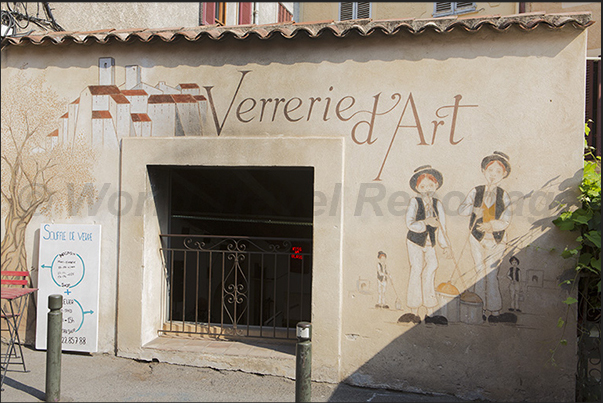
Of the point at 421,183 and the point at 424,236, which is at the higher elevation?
the point at 421,183

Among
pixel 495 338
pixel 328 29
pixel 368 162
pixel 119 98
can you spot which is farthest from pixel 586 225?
pixel 119 98

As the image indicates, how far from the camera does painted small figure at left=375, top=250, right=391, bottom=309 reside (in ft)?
16.7

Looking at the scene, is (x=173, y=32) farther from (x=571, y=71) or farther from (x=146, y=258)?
(x=571, y=71)

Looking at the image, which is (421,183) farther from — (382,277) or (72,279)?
(72,279)

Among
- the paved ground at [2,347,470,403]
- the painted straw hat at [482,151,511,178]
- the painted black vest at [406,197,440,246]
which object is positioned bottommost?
the paved ground at [2,347,470,403]

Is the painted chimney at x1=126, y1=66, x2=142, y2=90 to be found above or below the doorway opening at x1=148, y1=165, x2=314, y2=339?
above

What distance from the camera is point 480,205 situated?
4.93 metres

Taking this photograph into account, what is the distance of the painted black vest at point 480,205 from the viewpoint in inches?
193

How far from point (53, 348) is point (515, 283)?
4209 mm

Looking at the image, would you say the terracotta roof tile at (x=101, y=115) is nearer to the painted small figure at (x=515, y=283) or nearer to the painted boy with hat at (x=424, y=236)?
the painted boy with hat at (x=424, y=236)

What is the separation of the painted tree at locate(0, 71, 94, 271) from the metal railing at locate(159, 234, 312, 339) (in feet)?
4.30

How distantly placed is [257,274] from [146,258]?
3.13 m

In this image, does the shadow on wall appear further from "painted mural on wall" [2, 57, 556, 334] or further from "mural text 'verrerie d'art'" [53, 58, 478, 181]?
"mural text 'verrerie d'art'" [53, 58, 478, 181]

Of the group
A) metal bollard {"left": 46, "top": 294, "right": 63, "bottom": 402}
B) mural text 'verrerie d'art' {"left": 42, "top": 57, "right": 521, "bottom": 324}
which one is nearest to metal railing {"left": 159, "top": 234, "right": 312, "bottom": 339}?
mural text 'verrerie d'art' {"left": 42, "top": 57, "right": 521, "bottom": 324}
